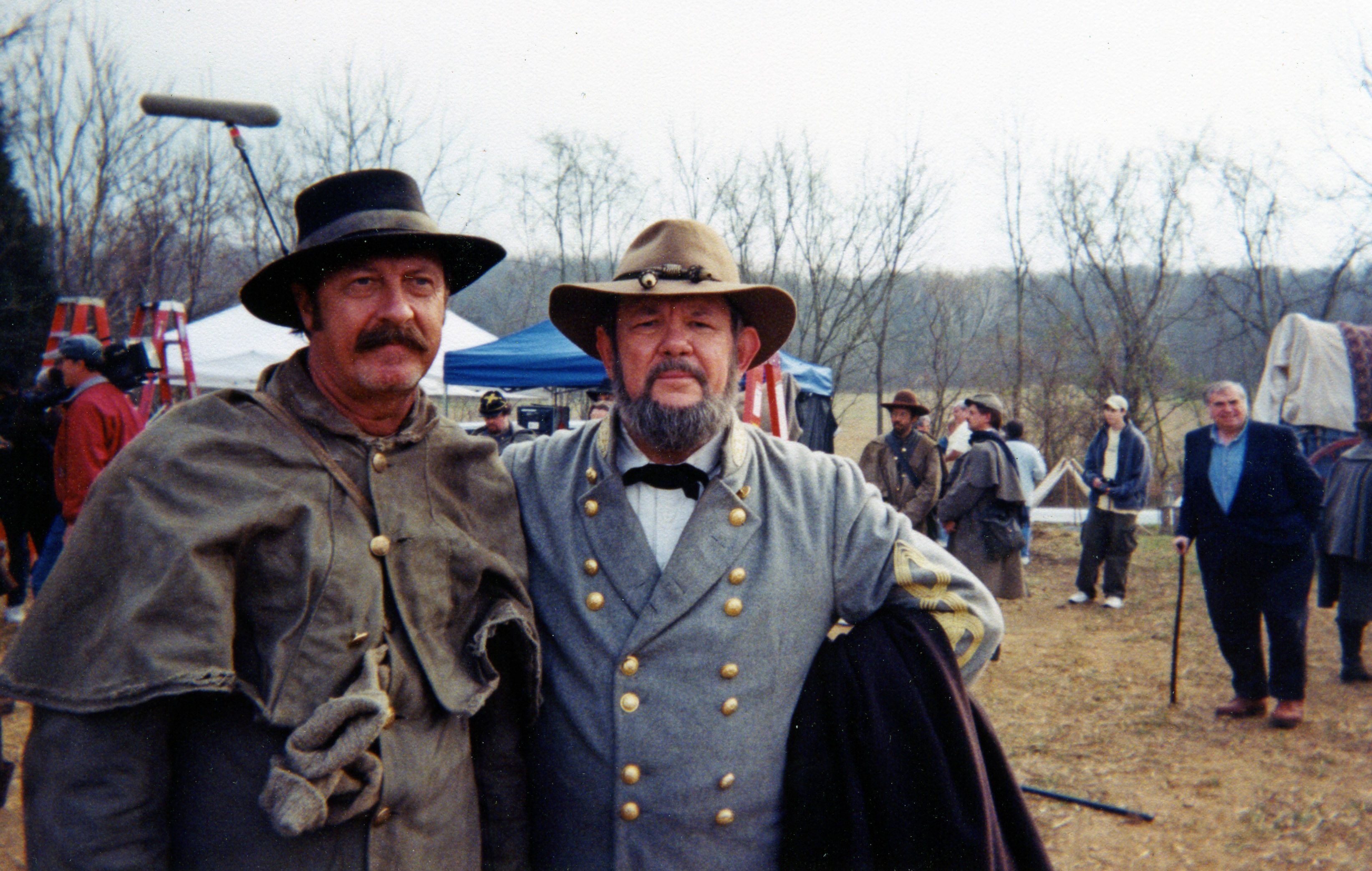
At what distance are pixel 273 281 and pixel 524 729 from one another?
116cm

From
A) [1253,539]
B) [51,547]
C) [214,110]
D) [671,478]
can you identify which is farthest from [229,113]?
[1253,539]

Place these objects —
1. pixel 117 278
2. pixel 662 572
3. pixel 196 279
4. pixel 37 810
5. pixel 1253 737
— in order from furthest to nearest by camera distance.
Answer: pixel 196 279 < pixel 117 278 < pixel 1253 737 < pixel 662 572 < pixel 37 810

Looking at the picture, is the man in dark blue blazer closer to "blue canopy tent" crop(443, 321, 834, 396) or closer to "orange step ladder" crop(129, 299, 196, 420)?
"blue canopy tent" crop(443, 321, 834, 396)

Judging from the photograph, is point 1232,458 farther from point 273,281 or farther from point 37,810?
point 37,810

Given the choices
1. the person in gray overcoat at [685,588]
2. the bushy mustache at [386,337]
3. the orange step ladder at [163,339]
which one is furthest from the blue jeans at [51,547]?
the bushy mustache at [386,337]

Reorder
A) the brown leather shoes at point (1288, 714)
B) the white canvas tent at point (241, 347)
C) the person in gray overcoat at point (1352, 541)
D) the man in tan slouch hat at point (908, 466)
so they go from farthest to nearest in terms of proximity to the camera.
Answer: the white canvas tent at point (241, 347)
the man in tan slouch hat at point (908, 466)
the person in gray overcoat at point (1352, 541)
the brown leather shoes at point (1288, 714)

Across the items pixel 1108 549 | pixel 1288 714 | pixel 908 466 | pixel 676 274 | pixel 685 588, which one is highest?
pixel 676 274

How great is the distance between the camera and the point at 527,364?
29.8ft

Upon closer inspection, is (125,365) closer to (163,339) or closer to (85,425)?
(85,425)

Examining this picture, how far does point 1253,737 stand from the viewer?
5336mm

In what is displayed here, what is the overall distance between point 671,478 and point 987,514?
5.69 meters

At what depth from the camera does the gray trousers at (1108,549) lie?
8.42m

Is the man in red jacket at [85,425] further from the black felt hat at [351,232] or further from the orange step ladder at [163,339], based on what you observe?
the black felt hat at [351,232]

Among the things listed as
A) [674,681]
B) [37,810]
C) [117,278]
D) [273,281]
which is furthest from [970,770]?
[117,278]
